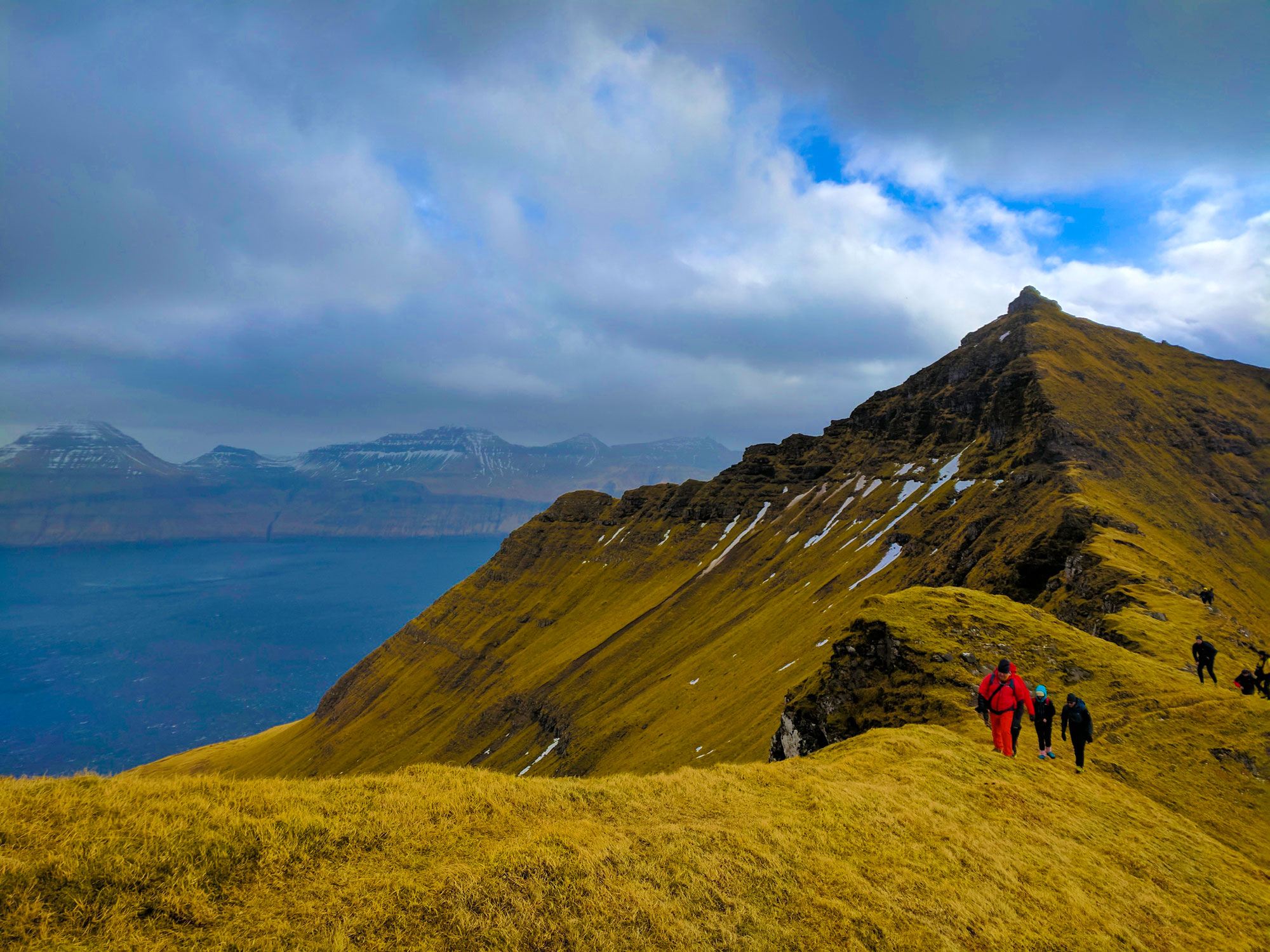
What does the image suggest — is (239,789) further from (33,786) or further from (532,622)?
(532,622)

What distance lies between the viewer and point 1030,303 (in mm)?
154125

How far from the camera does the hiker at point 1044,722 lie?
2092cm

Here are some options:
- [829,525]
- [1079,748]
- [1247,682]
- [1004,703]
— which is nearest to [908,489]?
[829,525]

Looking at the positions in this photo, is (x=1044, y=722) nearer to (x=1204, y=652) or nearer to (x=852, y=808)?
(x=852, y=808)

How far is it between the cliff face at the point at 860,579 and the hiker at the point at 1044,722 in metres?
3.29

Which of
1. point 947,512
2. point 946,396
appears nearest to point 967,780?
point 947,512

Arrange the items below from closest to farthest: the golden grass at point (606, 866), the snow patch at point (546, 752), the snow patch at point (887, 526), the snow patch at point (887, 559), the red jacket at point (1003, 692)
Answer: the golden grass at point (606, 866) → the red jacket at point (1003, 692) → the snow patch at point (887, 559) → the snow patch at point (546, 752) → the snow patch at point (887, 526)

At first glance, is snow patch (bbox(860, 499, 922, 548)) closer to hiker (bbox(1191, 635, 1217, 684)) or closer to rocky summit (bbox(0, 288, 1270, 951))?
rocky summit (bbox(0, 288, 1270, 951))

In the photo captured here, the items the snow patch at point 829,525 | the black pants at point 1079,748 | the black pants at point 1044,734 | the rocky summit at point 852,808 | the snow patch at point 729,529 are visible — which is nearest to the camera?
the rocky summit at point 852,808

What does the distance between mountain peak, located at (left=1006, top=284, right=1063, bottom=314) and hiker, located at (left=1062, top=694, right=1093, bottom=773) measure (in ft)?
534

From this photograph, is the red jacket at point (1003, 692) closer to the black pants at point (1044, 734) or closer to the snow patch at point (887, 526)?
the black pants at point (1044, 734)

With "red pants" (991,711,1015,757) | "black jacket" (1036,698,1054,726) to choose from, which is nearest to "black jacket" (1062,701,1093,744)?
"black jacket" (1036,698,1054,726)

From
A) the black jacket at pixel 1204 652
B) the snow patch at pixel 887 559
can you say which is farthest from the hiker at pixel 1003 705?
the snow patch at pixel 887 559

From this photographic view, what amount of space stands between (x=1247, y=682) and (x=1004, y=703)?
1499cm
